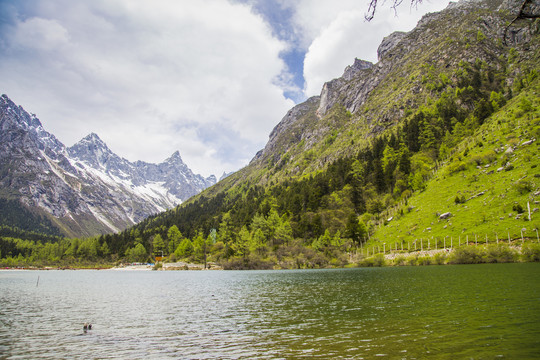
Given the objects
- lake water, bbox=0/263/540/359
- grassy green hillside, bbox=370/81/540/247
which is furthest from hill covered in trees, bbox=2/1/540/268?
lake water, bbox=0/263/540/359

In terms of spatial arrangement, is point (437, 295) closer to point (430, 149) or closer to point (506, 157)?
point (506, 157)

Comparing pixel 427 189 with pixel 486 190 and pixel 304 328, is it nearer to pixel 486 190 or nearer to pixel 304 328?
pixel 486 190

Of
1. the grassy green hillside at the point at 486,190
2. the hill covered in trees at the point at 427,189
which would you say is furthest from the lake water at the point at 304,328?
the hill covered in trees at the point at 427,189

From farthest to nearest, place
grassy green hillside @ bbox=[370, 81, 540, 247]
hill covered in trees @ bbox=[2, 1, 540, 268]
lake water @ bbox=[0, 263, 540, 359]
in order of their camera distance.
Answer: hill covered in trees @ bbox=[2, 1, 540, 268] → grassy green hillside @ bbox=[370, 81, 540, 247] → lake water @ bbox=[0, 263, 540, 359]

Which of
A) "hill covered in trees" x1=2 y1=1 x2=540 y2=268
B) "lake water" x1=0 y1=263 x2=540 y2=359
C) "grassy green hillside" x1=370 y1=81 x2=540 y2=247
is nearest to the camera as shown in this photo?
"lake water" x1=0 y1=263 x2=540 y2=359

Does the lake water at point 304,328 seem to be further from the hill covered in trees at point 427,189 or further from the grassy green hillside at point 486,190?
the hill covered in trees at point 427,189

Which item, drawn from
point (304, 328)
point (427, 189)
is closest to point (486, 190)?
point (427, 189)

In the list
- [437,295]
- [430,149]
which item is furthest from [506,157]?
[437,295]

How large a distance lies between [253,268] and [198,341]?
402ft

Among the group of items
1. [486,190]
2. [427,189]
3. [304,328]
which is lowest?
[304,328]

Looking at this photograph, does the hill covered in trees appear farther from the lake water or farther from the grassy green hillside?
the lake water

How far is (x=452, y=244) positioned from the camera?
8438 centimetres

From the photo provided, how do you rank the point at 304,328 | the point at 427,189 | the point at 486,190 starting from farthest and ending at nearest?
the point at 427,189 < the point at 486,190 < the point at 304,328

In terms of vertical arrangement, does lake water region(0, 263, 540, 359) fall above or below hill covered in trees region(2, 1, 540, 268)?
below
